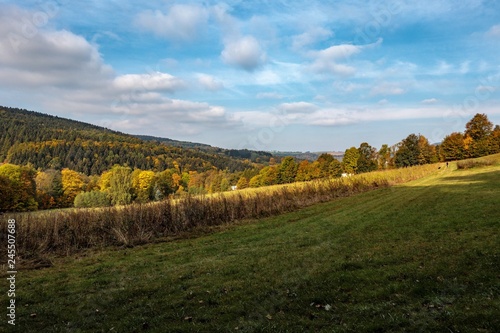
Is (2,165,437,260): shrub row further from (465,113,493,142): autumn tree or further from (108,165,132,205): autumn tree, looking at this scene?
(465,113,493,142): autumn tree

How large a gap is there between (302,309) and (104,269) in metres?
8.16

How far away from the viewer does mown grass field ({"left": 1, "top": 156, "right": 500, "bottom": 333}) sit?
5.41 metres

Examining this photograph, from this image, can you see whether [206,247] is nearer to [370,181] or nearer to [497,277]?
[497,277]

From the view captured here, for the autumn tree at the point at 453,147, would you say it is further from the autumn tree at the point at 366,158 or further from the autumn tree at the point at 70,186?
the autumn tree at the point at 70,186

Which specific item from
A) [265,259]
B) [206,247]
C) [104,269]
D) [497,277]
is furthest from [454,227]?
[104,269]

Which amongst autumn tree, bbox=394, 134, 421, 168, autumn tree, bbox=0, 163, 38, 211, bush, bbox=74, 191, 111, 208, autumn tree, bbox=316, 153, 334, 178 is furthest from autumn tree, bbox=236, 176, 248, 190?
autumn tree, bbox=0, 163, 38, 211

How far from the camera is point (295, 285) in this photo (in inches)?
298

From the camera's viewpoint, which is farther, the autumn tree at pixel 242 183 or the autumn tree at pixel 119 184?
the autumn tree at pixel 242 183

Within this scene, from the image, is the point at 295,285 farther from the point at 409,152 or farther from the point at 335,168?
the point at 409,152

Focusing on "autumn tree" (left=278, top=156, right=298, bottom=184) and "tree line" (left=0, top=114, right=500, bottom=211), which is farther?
"autumn tree" (left=278, top=156, right=298, bottom=184)

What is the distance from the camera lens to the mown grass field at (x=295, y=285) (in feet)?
17.7

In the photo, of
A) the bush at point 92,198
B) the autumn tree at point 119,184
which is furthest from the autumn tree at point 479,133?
the bush at point 92,198

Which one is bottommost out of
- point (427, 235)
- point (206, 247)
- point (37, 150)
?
point (206, 247)

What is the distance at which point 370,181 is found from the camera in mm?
39781
